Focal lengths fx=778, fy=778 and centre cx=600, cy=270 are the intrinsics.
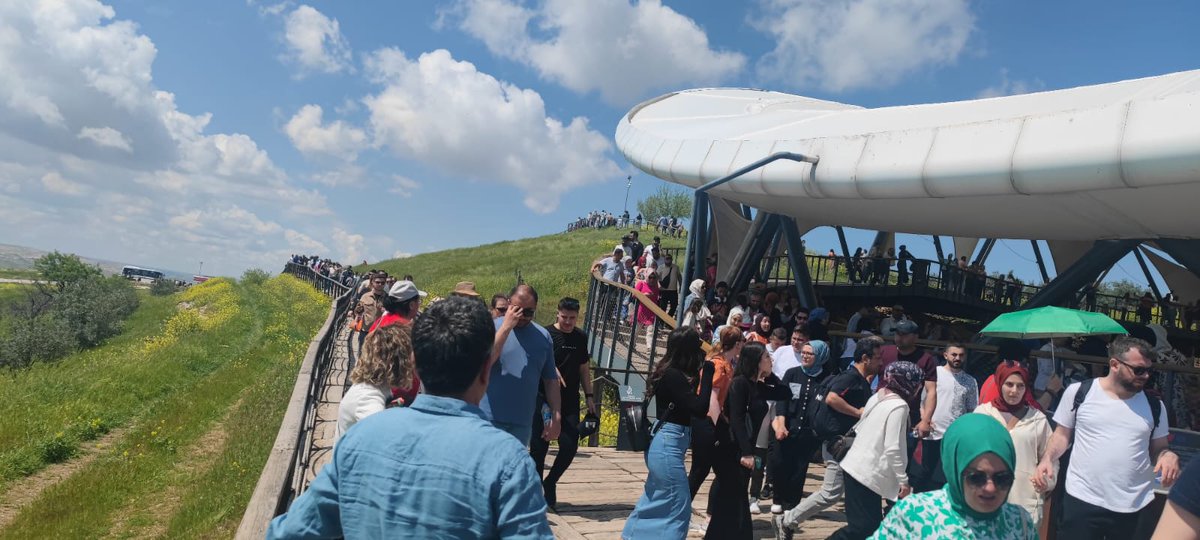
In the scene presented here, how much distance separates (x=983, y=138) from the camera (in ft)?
28.8

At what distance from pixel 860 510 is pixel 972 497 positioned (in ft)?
6.09

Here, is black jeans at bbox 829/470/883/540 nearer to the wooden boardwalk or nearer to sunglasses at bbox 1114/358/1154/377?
the wooden boardwalk

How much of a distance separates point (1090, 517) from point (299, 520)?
4073mm

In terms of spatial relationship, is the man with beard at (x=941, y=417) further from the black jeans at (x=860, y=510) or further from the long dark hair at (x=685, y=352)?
the long dark hair at (x=685, y=352)

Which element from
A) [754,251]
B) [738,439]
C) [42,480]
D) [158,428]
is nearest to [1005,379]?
[738,439]

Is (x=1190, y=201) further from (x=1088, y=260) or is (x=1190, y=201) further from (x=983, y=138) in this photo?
(x=1088, y=260)

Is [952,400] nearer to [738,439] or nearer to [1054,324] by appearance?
[738,439]

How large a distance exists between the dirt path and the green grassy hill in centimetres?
1191

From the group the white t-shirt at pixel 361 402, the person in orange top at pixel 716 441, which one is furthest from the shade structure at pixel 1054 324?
the white t-shirt at pixel 361 402

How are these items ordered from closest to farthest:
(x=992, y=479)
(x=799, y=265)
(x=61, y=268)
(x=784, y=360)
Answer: (x=992, y=479) < (x=784, y=360) < (x=799, y=265) < (x=61, y=268)

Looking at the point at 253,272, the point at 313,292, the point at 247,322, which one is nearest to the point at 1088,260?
the point at 247,322

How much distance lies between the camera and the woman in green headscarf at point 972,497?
2.52 m

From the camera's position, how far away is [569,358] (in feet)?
18.2

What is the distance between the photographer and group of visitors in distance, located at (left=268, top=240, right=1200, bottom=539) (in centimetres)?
182
